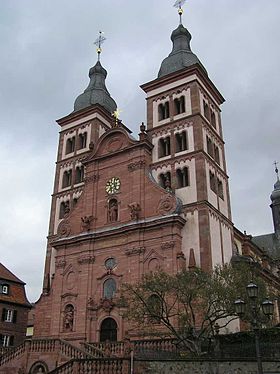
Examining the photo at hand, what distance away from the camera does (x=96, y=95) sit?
→ 192 ft

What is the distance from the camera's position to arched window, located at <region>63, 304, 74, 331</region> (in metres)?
40.4

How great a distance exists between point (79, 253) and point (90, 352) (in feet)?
49.3

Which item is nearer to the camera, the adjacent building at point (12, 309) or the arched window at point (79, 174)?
the adjacent building at point (12, 309)

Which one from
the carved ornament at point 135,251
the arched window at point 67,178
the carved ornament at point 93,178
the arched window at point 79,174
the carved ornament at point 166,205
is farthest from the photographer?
the arched window at point 67,178

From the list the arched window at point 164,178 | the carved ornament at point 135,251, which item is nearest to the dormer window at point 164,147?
the arched window at point 164,178

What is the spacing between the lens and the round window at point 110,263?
40688 mm

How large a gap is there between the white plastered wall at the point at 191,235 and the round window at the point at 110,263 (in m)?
6.74

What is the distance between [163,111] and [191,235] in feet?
51.9

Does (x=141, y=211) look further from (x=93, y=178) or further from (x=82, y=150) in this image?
(x=82, y=150)

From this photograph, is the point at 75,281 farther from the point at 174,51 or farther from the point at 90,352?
the point at 174,51

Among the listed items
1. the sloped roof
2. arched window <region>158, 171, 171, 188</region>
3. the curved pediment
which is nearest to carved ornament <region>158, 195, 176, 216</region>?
arched window <region>158, 171, 171, 188</region>

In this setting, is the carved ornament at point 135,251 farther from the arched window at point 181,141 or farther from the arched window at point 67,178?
the arched window at point 67,178

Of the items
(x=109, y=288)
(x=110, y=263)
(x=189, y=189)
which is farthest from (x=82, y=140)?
(x=109, y=288)

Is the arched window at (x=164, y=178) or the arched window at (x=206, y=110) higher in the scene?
the arched window at (x=206, y=110)
